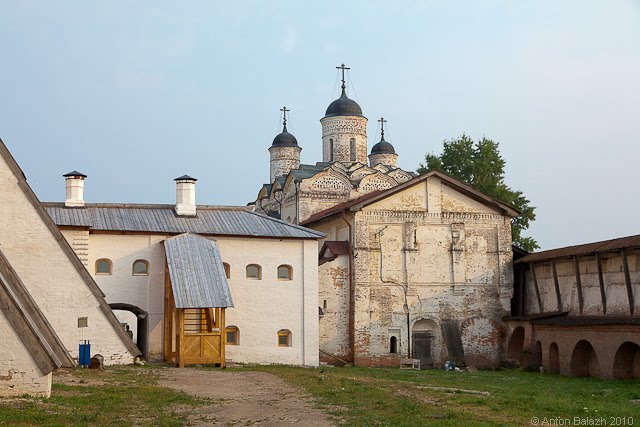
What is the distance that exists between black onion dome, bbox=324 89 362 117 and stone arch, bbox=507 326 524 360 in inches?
777

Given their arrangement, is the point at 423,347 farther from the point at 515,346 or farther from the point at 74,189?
the point at 74,189

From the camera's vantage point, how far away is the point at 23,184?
21516 mm

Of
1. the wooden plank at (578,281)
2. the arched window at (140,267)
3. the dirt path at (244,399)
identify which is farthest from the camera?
the wooden plank at (578,281)

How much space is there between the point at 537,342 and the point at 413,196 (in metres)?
6.93

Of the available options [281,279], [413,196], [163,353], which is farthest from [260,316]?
[413,196]

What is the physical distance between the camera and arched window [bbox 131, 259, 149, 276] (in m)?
27.1

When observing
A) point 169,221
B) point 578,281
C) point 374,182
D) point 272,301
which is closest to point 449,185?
point 578,281

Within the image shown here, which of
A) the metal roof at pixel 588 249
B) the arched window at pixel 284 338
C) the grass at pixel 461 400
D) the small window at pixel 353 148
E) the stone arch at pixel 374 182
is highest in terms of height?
the small window at pixel 353 148

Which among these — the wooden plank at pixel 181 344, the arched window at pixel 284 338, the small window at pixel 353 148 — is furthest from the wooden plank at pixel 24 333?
the small window at pixel 353 148

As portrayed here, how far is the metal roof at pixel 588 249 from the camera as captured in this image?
26503 millimetres

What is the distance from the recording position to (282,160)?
173 feet

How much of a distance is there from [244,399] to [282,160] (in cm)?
3678

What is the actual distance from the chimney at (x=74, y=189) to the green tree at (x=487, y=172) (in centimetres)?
2179

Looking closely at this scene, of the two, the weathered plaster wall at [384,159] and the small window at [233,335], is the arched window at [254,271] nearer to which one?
the small window at [233,335]
